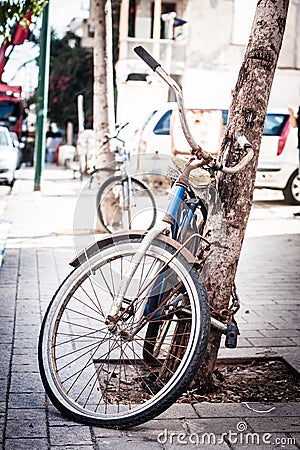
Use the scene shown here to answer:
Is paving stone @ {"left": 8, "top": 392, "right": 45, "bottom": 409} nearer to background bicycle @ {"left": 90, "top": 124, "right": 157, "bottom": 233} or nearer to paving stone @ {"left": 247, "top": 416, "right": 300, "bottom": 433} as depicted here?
paving stone @ {"left": 247, "top": 416, "right": 300, "bottom": 433}

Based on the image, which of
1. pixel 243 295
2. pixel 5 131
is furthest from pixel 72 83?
pixel 243 295

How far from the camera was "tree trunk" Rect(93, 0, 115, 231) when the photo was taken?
33.8 feet

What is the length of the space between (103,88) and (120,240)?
21.6 ft

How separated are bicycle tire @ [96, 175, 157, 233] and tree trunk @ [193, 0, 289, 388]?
535 cm

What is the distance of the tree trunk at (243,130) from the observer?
4.37 meters

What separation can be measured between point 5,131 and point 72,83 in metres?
13.2

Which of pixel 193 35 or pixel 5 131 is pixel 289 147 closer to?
pixel 5 131

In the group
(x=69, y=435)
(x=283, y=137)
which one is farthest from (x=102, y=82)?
(x=69, y=435)

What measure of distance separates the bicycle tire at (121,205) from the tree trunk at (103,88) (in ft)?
0.36

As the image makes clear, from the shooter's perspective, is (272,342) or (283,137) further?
(283,137)

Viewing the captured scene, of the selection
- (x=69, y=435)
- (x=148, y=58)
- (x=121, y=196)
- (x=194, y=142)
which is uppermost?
(x=148, y=58)

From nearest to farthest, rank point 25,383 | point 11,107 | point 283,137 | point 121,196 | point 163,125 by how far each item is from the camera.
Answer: point 25,383, point 121,196, point 283,137, point 163,125, point 11,107

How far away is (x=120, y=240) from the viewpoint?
3.99 metres

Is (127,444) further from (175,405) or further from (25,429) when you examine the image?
(175,405)
